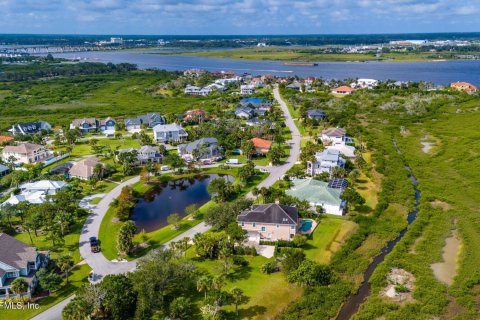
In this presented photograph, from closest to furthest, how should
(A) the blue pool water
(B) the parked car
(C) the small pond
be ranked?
1. (B) the parked car
2. (A) the blue pool water
3. (C) the small pond

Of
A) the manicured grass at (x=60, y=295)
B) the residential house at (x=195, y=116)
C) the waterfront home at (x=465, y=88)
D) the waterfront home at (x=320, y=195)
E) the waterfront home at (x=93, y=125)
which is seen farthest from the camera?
the waterfront home at (x=465, y=88)

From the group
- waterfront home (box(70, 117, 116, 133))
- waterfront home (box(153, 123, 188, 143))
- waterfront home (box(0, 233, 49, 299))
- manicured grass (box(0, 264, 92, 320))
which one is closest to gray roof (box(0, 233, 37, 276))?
waterfront home (box(0, 233, 49, 299))

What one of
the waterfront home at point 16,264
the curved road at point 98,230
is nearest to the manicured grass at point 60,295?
the curved road at point 98,230

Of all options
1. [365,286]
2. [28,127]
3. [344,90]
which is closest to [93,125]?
[28,127]

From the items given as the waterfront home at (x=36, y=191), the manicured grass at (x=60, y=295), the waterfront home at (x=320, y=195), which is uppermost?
the waterfront home at (x=320, y=195)

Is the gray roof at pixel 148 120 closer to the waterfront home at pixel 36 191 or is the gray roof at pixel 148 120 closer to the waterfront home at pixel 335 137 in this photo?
the waterfront home at pixel 36 191

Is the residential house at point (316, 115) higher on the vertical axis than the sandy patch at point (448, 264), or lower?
higher

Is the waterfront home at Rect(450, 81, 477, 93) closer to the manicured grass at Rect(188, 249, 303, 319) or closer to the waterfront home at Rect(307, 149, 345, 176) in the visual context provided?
the waterfront home at Rect(307, 149, 345, 176)
